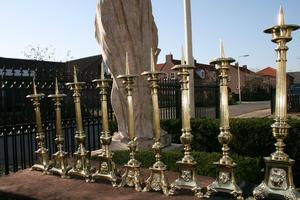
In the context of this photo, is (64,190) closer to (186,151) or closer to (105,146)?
(105,146)

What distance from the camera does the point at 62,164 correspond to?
3.75 metres

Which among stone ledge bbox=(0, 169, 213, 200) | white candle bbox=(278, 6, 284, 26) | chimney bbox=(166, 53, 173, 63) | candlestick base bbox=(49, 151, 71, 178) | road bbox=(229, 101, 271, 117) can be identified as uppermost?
chimney bbox=(166, 53, 173, 63)

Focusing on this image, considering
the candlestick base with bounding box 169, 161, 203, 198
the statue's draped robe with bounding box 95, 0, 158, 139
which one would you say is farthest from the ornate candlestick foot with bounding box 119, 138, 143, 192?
the statue's draped robe with bounding box 95, 0, 158, 139

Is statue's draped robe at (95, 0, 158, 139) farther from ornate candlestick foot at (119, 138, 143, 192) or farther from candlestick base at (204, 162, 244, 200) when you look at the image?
candlestick base at (204, 162, 244, 200)

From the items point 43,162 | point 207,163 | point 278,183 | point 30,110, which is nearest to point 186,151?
point 278,183

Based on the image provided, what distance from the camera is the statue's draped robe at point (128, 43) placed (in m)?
5.64

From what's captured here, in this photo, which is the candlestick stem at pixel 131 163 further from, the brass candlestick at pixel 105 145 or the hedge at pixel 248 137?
the hedge at pixel 248 137

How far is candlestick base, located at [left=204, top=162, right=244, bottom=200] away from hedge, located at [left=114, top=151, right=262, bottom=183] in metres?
2.29

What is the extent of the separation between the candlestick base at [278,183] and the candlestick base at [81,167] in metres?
1.75

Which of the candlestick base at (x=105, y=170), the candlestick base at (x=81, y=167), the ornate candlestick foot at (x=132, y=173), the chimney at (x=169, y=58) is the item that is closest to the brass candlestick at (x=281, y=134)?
the ornate candlestick foot at (x=132, y=173)

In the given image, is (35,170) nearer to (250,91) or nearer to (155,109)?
(155,109)

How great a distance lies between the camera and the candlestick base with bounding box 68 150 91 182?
3.50 m

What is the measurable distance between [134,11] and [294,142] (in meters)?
3.55

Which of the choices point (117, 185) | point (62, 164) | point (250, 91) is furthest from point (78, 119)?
point (250, 91)
